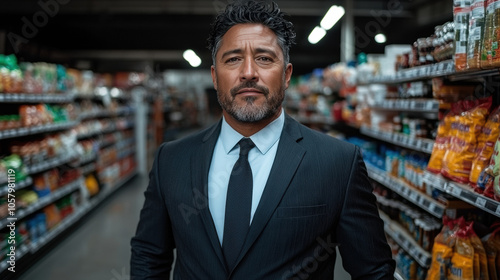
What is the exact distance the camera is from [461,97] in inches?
103

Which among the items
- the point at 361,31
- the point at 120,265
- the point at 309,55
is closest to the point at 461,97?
the point at 120,265

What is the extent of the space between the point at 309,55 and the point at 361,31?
735cm

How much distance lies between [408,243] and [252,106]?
214 centimetres

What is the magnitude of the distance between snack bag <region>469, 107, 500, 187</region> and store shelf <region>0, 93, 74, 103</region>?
3696 mm

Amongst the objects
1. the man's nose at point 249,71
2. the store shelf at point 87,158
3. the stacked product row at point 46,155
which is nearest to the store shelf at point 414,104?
the man's nose at point 249,71

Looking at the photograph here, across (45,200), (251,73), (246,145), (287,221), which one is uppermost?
(251,73)

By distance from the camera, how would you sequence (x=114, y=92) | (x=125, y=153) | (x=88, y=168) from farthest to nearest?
(x=125, y=153) < (x=114, y=92) < (x=88, y=168)

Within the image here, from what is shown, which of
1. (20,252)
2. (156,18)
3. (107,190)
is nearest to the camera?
(20,252)

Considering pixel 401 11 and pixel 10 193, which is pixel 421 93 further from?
pixel 401 11

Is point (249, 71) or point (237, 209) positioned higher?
point (249, 71)

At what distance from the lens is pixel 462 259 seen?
77.0 inches

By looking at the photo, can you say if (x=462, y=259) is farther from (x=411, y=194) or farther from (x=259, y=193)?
(x=259, y=193)

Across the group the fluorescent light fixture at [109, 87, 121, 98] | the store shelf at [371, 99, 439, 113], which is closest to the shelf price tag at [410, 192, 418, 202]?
the store shelf at [371, 99, 439, 113]

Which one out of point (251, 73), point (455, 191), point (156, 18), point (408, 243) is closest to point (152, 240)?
point (251, 73)
